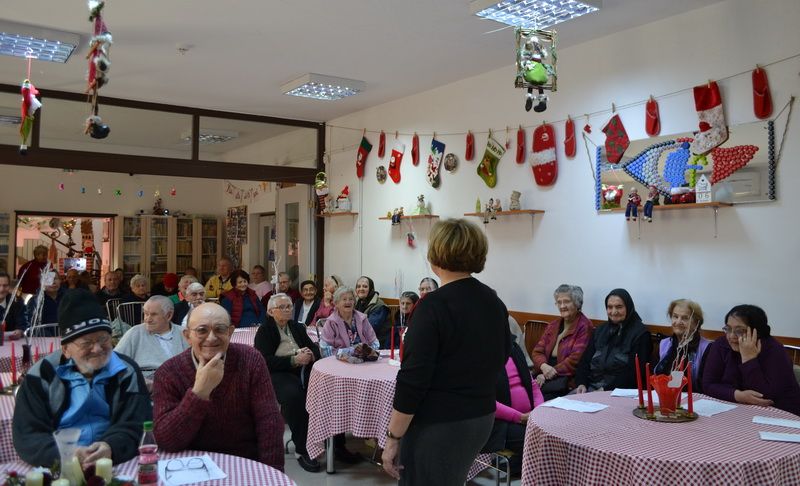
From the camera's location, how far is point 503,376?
11.1 ft

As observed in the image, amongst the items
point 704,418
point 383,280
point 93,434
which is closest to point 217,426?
point 93,434

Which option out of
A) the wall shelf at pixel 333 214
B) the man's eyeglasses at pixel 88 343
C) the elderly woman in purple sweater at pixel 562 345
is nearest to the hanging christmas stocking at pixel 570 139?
the elderly woman in purple sweater at pixel 562 345

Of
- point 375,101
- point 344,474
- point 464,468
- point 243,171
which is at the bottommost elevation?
point 344,474

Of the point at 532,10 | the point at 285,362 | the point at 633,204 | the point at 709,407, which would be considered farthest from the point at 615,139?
the point at 285,362

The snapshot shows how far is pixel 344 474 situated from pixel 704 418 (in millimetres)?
2288

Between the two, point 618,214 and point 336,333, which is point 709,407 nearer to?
point 618,214

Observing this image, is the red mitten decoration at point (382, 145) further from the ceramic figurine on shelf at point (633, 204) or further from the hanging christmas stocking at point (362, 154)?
the ceramic figurine on shelf at point (633, 204)

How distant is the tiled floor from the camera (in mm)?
3936

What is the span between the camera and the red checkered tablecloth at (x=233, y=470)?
188 centimetres

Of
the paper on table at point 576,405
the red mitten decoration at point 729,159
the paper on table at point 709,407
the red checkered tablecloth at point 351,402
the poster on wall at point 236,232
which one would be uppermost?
the red mitten decoration at point 729,159

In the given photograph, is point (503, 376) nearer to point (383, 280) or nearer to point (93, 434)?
point (93, 434)

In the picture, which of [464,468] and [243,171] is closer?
[464,468]

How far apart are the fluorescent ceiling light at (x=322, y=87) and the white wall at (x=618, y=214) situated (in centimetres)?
78

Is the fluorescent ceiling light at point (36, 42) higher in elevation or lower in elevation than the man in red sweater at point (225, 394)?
higher
